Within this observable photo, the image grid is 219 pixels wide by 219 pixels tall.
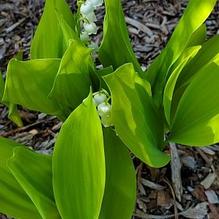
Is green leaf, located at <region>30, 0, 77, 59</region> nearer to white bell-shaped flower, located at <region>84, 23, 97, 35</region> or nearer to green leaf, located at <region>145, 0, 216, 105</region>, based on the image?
white bell-shaped flower, located at <region>84, 23, 97, 35</region>

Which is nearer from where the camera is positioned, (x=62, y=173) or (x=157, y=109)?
(x=62, y=173)

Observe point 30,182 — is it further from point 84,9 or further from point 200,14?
point 200,14

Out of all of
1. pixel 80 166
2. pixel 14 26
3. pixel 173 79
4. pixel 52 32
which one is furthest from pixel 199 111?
pixel 14 26

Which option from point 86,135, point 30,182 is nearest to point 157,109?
point 86,135

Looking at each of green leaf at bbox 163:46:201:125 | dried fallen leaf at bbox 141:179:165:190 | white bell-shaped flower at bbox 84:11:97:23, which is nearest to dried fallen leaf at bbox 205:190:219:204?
dried fallen leaf at bbox 141:179:165:190

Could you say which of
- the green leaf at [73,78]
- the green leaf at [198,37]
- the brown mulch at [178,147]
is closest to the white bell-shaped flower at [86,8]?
the green leaf at [73,78]

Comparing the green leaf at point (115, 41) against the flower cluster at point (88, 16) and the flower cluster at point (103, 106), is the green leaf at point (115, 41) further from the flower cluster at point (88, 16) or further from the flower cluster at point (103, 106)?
the flower cluster at point (103, 106)
